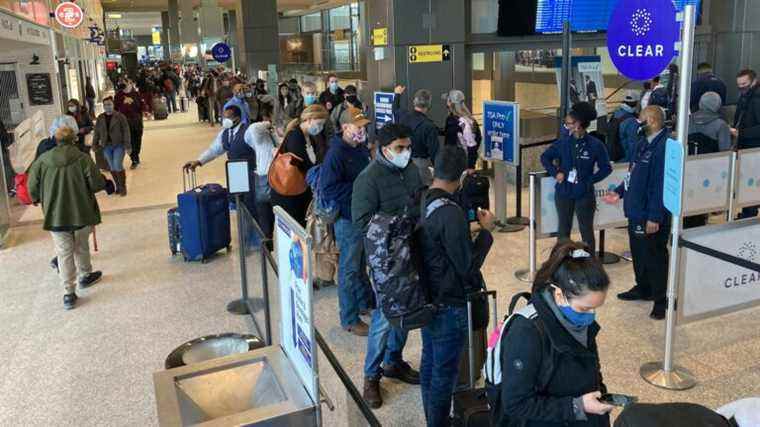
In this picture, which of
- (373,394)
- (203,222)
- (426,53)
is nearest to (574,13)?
(426,53)

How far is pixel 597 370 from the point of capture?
2525 mm

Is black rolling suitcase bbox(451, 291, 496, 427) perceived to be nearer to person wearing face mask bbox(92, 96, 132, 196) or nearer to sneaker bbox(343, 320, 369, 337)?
sneaker bbox(343, 320, 369, 337)

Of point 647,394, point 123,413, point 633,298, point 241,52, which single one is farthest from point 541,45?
point 241,52

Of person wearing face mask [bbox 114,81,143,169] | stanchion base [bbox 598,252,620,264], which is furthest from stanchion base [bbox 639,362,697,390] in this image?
person wearing face mask [bbox 114,81,143,169]

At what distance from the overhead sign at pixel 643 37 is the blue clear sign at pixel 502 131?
11.9 ft

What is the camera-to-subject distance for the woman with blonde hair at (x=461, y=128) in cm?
870

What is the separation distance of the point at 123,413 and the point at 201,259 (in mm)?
3309

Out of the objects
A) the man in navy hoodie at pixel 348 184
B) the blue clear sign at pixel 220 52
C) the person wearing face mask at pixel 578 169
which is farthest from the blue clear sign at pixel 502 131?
the blue clear sign at pixel 220 52

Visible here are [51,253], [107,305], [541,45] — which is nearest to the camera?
[107,305]

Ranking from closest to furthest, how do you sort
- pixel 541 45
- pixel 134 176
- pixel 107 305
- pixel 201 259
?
pixel 107 305 < pixel 201 259 < pixel 541 45 < pixel 134 176

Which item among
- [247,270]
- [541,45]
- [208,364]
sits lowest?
[247,270]

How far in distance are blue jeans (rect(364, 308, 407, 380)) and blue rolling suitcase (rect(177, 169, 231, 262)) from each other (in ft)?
11.9

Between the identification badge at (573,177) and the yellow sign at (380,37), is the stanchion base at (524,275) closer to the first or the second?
the identification badge at (573,177)

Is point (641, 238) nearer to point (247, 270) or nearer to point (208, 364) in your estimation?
point (247, 270)
